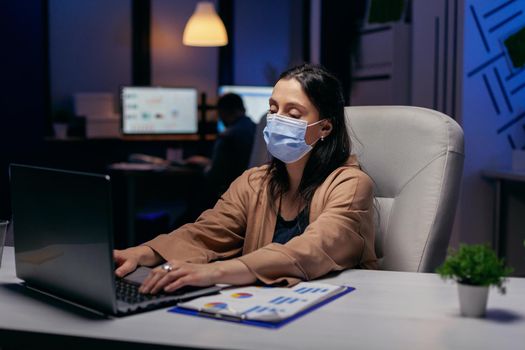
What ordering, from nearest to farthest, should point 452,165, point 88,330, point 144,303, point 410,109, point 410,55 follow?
point 88,330
point 144,303
point 452,165
point 410,109
point 410,55

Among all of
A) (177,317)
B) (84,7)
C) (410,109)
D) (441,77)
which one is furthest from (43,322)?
(84,7)

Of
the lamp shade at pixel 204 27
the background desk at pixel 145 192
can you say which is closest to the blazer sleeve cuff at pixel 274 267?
the background desk at pixel 145 192

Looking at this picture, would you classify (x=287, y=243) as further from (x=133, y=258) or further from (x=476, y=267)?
(x=476, y=267)

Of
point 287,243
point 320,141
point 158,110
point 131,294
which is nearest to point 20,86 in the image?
point 158,110

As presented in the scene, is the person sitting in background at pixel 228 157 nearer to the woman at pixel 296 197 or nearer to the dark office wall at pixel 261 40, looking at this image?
the dark office wall at pixel 261 40

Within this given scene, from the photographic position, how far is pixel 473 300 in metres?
1.26

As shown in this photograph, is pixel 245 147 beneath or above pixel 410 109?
beneath

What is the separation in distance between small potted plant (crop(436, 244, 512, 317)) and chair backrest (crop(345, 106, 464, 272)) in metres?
0.67

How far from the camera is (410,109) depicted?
2.14m

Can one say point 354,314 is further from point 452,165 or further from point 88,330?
point 452,165

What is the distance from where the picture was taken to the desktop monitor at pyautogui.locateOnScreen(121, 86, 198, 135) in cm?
558

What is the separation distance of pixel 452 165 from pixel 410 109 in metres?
0.23

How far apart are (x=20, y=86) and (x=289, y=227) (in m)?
2.70

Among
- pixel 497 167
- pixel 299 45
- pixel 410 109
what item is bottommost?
pixel 497 167
